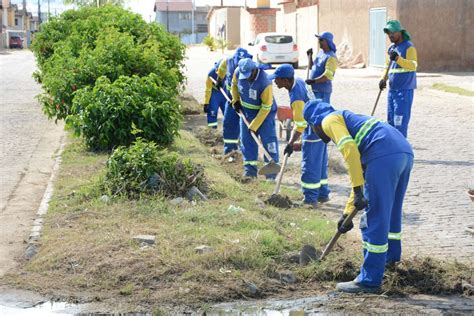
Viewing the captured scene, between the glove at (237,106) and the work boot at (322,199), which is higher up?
the glove at (237,106)

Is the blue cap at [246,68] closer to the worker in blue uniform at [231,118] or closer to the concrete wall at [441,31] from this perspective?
the worker in blue uniform at [231,118]

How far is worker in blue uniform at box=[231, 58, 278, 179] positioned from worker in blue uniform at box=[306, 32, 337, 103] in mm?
1066

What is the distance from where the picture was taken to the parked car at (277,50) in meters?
35.4

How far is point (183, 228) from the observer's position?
309 inches

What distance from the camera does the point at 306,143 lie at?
9.74 meters

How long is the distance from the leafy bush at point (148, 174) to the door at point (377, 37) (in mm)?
23302

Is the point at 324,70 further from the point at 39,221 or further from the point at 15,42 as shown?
the point at 15,42

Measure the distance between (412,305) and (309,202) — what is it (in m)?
3.61

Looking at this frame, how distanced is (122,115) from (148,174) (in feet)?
10.7

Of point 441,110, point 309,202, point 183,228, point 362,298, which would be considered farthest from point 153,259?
point 441,110

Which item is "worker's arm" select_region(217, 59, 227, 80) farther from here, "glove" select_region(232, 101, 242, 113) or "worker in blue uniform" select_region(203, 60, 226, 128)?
"glove" select_region(232, 101, 242, 113)

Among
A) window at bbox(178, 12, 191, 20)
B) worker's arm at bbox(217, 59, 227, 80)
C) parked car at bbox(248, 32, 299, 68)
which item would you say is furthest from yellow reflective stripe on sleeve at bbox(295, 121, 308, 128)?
window at bbox(178, 12, 191, 20)

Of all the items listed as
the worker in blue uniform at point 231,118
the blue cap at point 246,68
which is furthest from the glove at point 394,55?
the blue cap at point 246,68

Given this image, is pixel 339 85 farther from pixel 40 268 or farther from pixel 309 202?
pixel 40 268
